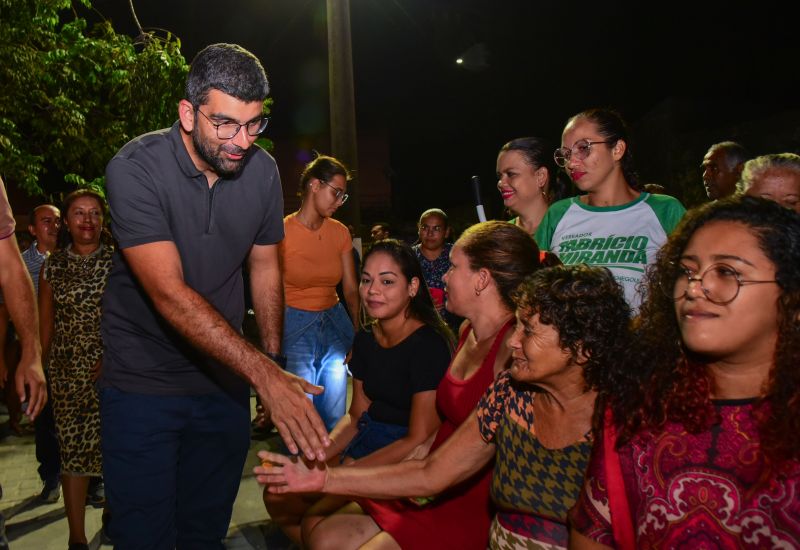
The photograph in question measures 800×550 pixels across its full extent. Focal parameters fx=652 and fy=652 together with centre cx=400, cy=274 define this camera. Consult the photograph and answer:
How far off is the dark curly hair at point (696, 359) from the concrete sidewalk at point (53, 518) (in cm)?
290

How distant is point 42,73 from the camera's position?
9.47 metres

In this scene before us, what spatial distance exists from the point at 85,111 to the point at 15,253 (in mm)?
8761

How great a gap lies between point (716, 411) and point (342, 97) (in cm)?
700

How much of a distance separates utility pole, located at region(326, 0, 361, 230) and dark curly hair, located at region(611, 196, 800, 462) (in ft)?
19.7

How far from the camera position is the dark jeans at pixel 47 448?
4738 mm

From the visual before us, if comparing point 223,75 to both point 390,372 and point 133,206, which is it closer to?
point 133,206

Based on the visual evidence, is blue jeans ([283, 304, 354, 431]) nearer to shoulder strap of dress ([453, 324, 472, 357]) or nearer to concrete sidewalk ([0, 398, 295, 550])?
concrete sidewalk ([0, 398, 295, 550])

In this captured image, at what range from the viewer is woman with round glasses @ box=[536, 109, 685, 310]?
10.8 ft

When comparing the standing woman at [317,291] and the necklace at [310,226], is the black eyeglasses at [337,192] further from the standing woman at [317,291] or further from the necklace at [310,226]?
the necklace at [310,226]

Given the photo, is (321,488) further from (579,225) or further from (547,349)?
(579,225)

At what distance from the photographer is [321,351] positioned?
505 cm

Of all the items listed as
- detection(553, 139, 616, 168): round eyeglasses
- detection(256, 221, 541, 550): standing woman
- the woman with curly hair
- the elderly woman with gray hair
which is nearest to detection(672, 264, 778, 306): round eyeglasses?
the woman with curly hair

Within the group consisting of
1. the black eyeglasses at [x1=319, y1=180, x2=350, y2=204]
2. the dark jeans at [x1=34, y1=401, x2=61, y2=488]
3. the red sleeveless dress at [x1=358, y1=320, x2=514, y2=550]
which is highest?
the black eyeglasses at [x1=319, y1=180, x2=350, y2=204]

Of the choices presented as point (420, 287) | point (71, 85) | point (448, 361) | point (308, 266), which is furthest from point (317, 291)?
point (71, 85)
